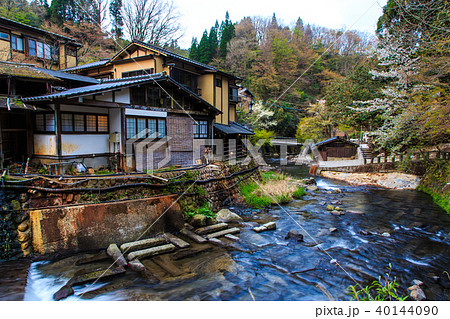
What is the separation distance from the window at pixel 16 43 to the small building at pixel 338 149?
30.9 m

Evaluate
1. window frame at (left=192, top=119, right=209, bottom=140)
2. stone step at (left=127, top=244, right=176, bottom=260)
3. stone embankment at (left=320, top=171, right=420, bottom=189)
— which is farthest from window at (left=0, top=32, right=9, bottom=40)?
stone embankment at (left=320, top=171, right=420, bottom=189)

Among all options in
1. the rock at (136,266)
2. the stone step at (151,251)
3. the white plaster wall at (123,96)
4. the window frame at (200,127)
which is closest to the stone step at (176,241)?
the stone step at (151,251)

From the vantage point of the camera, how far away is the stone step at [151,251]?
8.21 meters

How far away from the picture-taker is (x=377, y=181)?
22781mm

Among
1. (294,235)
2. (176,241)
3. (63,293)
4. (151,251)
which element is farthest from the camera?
(294,235)

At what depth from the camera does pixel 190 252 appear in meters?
8.77

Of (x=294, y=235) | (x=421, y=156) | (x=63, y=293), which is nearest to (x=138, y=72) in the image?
(x=294, y=235)

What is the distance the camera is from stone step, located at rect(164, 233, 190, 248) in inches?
362

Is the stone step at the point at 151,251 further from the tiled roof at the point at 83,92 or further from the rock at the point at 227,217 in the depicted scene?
the tiled roof at the point at 83,92

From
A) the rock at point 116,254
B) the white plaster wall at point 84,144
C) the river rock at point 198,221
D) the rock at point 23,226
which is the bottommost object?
the rock at point 116,254

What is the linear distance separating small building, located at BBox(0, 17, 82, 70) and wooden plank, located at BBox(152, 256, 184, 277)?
18.2m

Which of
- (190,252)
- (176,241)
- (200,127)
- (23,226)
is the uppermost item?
(200,127)

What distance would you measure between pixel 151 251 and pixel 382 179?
2174cm

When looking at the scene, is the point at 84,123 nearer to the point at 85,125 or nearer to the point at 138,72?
the point at 85,125
